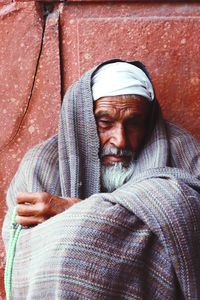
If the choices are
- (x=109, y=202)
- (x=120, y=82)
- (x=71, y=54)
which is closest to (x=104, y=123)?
(x=120, y=82)

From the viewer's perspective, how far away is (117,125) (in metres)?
2.43

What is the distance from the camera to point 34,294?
77.6 inches

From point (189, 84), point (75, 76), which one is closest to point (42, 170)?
point (75, 76)

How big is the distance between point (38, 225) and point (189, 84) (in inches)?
37.4

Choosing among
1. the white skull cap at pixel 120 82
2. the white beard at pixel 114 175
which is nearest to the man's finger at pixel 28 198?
the white beard at pixel 114 175

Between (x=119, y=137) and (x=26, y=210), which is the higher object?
(x=119, y=137)

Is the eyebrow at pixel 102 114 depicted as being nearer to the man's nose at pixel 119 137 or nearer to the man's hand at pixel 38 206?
the man's nose at pixel 119 137

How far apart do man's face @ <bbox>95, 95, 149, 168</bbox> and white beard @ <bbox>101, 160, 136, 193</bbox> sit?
0.05 ft

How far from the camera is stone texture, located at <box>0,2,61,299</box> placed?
266cm

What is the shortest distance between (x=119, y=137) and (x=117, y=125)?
0.17 ft

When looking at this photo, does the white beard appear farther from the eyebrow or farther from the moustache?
the eyebrow

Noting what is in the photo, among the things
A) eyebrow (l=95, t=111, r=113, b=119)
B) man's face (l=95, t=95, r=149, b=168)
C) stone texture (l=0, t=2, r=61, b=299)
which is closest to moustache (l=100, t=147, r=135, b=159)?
man's face (l=95, t=95, r=149, b=168)

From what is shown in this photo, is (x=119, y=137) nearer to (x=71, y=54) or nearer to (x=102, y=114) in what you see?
(x=102, y=114)

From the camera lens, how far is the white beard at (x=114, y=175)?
2420mm
